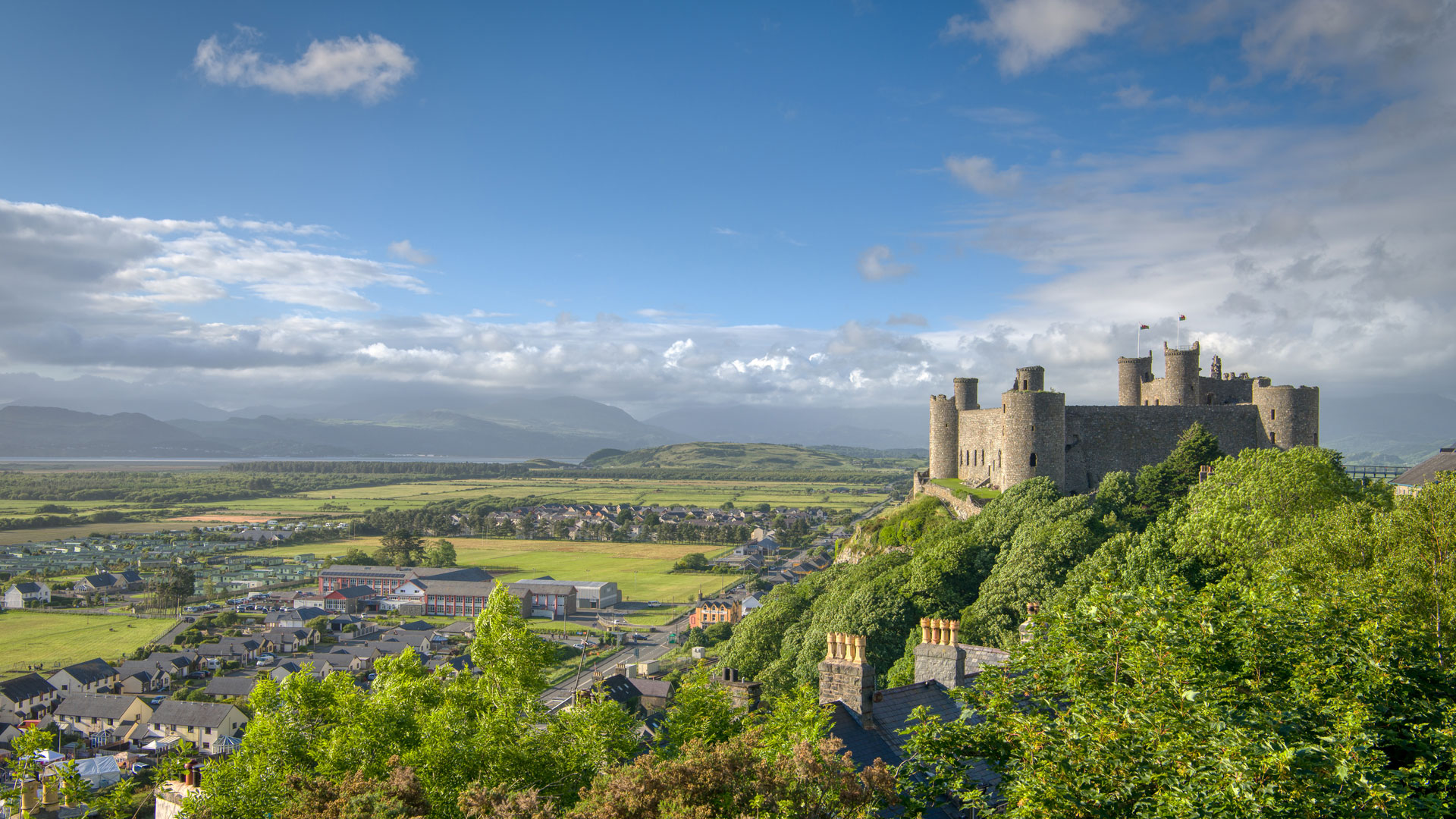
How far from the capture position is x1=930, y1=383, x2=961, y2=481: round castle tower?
47.0 m

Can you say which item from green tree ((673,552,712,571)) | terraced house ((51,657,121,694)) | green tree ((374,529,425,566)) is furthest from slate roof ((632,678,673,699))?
green tree ((374,529,425,566))

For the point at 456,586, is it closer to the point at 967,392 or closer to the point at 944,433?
the point at 944,433

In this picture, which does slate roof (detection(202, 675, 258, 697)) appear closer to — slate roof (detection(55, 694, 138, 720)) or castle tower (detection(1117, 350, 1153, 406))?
slate roof (detection(55, 694, 138, 720))

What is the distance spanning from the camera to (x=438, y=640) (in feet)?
222

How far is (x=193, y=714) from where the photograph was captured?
44.9 m

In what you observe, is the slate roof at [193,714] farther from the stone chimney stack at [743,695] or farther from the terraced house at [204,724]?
the stone chimney stack at [743,695]

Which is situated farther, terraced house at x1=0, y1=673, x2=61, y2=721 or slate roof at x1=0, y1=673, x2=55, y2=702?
slate roof at x1=0, y1=673, x2=55, y2=702

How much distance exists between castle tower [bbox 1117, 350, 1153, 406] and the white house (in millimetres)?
92115

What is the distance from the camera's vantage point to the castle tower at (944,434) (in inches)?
1852

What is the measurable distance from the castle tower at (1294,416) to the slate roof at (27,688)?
65.9 m

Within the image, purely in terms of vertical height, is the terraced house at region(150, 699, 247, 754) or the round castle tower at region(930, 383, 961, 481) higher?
the round castle tower at region(930, 383, 961, 481)

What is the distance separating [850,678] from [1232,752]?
296 inches

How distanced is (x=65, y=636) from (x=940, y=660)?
242ft

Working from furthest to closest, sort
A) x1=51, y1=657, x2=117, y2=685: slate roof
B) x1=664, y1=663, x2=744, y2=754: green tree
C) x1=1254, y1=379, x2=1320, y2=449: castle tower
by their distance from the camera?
1. x1=51, y1=657, x2=117, y2=685: slate roof
2. x1=1254, y1=379, x2=1320, y2=449: castle tower
3. x1=664, y1=663, x2=744, y2=754: green tree
